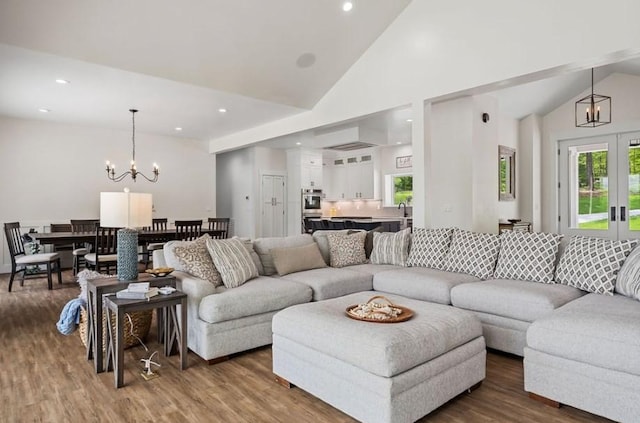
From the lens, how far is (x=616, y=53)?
351cm

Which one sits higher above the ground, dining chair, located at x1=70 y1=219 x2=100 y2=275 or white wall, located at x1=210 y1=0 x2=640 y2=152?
white wall, located at x1=210 y1=0 x2=640 y2=152

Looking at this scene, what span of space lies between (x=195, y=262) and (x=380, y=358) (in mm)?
1952

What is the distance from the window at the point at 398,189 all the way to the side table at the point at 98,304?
25.5 ft

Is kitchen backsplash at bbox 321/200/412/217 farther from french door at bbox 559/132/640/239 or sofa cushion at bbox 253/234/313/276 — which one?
sofa cushion at bbox 253/234/313/276

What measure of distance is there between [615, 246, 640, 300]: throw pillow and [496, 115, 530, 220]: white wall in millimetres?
3974

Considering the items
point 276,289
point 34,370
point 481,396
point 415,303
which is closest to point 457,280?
point 415,303

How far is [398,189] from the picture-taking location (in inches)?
409

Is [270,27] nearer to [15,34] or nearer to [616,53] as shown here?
[15,34]

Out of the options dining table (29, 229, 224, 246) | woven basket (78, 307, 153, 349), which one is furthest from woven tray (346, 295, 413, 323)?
dining table (29, 229, 224, 246)

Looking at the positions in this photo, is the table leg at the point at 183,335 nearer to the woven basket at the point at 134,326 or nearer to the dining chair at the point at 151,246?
the woven basket at the point at 134,326

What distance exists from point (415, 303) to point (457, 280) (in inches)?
40.0

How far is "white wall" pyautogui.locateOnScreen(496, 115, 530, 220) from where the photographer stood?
717 cm

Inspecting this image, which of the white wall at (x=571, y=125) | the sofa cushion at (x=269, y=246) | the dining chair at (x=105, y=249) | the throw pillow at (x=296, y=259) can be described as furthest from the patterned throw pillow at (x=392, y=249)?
the white wall at (x=571, y=125)

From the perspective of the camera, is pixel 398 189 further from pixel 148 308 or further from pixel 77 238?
pixel 148 308
